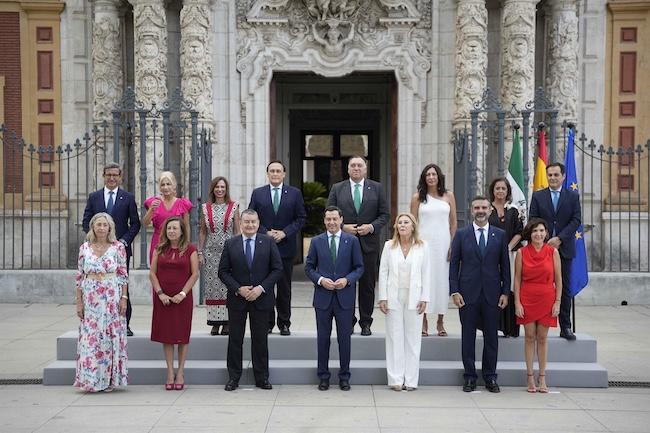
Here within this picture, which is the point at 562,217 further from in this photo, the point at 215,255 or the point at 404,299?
the point at 215,255

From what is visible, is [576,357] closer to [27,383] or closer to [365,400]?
[365,400]

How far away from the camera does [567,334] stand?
953 centimetres

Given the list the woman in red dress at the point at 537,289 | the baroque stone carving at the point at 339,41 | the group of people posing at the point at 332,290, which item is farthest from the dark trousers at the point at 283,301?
the baroque stone carving at the point at 339,41

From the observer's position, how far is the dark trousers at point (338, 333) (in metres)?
8.86

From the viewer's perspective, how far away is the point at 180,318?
880 centimetres

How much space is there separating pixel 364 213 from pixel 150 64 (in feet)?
25.4

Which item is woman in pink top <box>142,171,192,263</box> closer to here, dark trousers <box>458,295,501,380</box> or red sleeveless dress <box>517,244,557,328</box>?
dark trousers <box>458,295,501,380</box>

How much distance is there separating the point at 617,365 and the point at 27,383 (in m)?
6.57

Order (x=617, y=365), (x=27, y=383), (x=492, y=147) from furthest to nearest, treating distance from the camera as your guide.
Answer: (x=492, y=147) → (x=617, y=365) → (x=27, y=383)

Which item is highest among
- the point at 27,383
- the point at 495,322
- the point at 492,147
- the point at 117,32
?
the point at 117,32

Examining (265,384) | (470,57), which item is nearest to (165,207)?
(265,384)

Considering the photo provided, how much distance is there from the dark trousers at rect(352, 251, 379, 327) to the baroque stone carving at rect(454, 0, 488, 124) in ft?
22.9

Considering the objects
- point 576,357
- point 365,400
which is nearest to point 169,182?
point 365,400

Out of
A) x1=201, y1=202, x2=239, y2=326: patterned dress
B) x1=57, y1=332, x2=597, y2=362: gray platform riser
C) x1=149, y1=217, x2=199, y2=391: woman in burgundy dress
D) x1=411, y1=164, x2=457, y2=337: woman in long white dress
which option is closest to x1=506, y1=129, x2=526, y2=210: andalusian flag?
x1=411, y1=164, x2=457, y2=337: woman in long white dress
